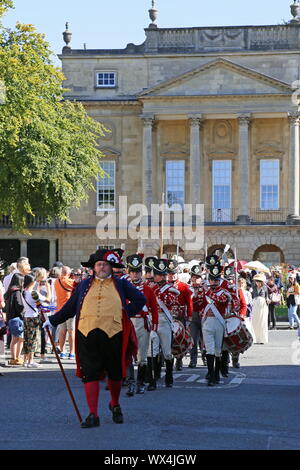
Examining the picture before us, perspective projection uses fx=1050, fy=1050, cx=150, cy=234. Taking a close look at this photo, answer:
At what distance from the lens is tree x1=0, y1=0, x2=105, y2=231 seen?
31734 mm

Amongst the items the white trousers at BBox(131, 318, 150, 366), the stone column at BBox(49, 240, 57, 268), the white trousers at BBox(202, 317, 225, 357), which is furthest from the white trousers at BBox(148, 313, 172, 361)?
the stone column at BBox(49, 240, 57, 268)

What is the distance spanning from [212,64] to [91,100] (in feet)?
24.4

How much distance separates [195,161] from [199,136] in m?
1.60

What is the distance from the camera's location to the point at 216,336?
16062 mm

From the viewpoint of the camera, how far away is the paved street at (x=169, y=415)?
10211mm

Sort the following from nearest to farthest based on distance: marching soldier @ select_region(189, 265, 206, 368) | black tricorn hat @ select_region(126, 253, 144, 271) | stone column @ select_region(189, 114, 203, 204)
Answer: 1. black tricorn hat @ select_region(126, 253, 144, 271)
2. marching soldier @ select_region(189, 265, 206, 368)
3. stone column @ select_region(189, 114, 203, 204)

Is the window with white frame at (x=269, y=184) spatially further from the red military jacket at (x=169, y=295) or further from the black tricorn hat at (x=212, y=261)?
the red military jacket at (x=169, y=295)

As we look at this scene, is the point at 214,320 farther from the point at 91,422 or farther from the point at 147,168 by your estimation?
the point at 147,168

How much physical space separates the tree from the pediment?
17.9 meters

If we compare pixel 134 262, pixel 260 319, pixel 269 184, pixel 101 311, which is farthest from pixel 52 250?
pixel 101 311

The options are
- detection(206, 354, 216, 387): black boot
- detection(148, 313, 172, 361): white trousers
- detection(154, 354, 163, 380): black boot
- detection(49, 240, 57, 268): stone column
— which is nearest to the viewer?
detection(148, 313, 172, 361): white trousers

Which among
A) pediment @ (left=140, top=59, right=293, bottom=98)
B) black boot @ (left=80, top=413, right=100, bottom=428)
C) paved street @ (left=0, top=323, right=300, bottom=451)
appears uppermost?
pediment @ (left=140, top=59, right=293, bottom=98)

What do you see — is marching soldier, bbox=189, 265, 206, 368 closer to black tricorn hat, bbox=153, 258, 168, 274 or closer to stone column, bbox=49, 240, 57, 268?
black tricorn hat, bbox=153, 258, 168, 274
